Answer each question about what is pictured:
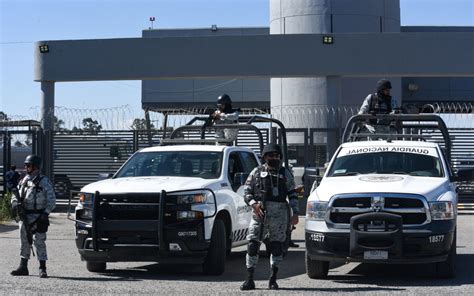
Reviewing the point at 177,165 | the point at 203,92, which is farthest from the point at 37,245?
the point at 203,92

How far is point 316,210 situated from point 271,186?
82 cm

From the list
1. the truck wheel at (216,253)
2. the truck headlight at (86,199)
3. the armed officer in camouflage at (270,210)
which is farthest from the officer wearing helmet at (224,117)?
the armed officer in camouflage at (270,210)

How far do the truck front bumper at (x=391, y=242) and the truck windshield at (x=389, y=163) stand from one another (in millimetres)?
1608

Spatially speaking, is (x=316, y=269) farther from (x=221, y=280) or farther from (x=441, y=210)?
(x=441, y=210)

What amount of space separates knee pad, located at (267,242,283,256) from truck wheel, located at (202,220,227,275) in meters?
1.33

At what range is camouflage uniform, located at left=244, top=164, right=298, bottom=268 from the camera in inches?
445

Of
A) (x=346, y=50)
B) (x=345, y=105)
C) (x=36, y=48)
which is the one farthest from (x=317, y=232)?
(x=345, y=105)

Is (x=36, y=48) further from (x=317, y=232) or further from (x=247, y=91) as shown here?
(x=247, y=91)

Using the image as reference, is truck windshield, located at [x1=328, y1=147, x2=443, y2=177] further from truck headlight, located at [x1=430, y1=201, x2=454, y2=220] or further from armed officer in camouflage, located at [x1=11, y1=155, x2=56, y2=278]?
armed officer in camouflage, located at [x1=11, y1=155, x2=56, y2=278]

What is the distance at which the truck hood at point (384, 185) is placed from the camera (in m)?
11.6

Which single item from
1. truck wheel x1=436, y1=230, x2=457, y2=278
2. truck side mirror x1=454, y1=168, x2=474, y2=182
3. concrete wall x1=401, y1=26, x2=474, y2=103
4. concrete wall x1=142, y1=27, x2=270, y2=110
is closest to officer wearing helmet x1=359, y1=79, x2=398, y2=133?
truck side mirror x1=454, y1=168, x2=474, y2=182

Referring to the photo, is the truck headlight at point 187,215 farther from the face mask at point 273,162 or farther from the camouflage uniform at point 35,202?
the camouflage uniform at point 35,202

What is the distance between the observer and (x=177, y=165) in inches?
539

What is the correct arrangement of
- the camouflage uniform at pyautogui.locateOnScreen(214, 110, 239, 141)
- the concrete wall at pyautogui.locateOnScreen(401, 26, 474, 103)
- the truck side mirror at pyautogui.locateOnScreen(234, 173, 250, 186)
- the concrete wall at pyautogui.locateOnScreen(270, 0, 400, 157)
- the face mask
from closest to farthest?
the face mask
the truck side mirror at pyautogui.locateOnScreen(234, 173, 250, 186)
the camouflage uniform at pyautogui.locateOnScreen(214, 110, 239, 141)
the concrete wall at pyautogui.locateOnScreen(270, 0, 400, 157)
the concrete wall at pyautogui.locateOnScreen(401, 26, 474, 103)
